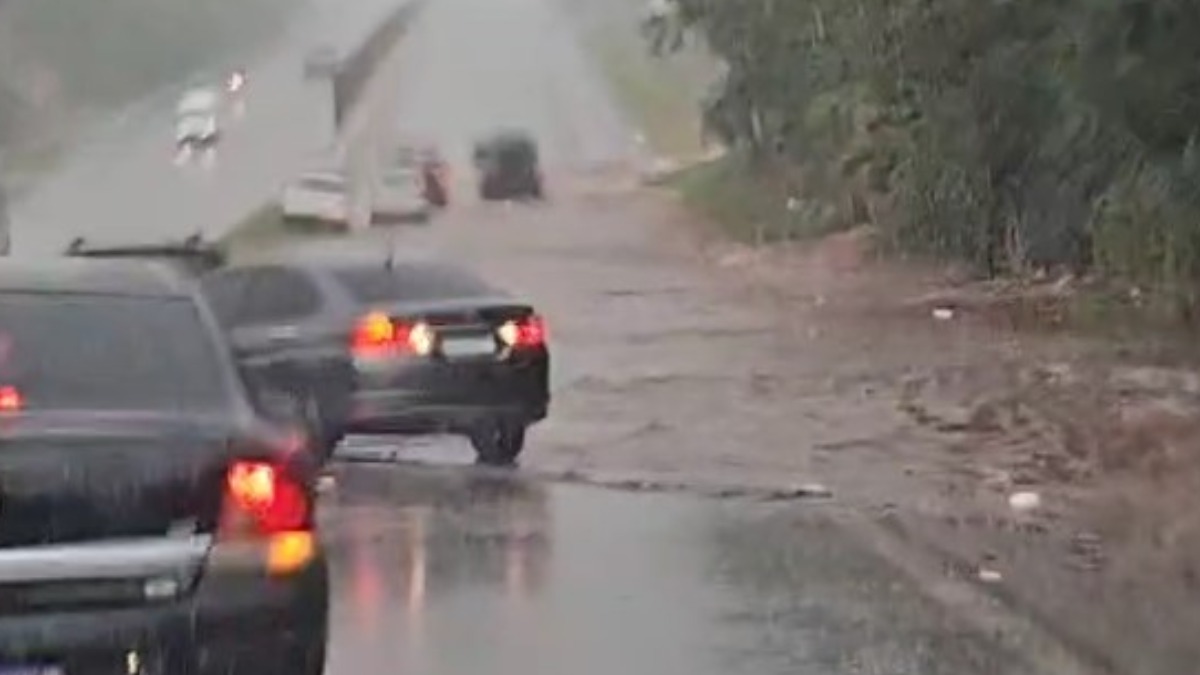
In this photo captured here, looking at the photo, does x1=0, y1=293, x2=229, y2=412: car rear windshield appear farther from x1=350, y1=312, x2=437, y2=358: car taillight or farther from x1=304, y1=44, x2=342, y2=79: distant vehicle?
x1=304, y1=44, x2=342, y2=79: distant vehicle

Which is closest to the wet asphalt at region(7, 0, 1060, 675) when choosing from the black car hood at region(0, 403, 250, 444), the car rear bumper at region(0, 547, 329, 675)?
the car rear bumper at region(0, 547, 329, 675)

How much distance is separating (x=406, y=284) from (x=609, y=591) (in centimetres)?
658

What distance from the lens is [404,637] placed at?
37.9ft

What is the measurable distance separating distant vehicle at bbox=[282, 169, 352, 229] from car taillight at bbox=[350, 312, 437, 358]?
1407 inches

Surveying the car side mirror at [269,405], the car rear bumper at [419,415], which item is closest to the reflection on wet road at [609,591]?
the car rear bumper at [419,415]

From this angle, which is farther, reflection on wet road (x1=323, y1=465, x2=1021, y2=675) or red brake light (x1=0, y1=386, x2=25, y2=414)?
reflection on wet road (x1=323, y1=465, x2=1021, y2=675)

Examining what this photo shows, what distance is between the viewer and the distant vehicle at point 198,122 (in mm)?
74812

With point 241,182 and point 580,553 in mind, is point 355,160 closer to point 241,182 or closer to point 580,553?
point 241,182

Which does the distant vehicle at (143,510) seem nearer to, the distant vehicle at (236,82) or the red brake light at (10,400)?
the red brake light at (10,400)

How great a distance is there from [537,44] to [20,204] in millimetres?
35325

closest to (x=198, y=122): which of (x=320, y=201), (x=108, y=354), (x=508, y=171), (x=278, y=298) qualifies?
→ (x=508, y=171)

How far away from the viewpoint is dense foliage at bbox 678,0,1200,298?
1739 centimetres

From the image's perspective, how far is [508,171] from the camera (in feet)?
209

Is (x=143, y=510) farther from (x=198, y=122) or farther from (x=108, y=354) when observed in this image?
(x=198, y=122)
